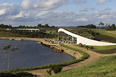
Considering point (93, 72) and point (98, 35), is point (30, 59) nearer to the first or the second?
point (93, 72)

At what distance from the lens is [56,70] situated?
2466 centimetres

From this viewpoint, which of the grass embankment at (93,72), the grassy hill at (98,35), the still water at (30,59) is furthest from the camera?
the grassy hill at (98,35)

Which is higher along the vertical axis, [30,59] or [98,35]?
[98,35]

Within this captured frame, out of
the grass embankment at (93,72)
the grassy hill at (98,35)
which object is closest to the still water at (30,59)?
the grass embankment at (93,72)

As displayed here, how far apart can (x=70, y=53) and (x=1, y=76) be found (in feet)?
132

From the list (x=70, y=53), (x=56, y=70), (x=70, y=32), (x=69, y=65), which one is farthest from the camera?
(x=70, y=32)

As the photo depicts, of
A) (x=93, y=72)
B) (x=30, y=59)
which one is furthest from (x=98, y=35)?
(x=93, y=72)

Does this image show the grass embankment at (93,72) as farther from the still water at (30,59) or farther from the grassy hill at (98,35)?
the grassy hill at (98,35)

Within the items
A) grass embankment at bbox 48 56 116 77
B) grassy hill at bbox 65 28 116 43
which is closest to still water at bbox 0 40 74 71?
grass embankment at bbox 48 56 116 77

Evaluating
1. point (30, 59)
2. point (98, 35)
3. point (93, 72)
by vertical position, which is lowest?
point (30, 59)

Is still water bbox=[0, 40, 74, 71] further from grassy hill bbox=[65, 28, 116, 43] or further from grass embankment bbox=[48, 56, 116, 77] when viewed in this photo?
grassy hill bbox=[65, 28, 116, 43]

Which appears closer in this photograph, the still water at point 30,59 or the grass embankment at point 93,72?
the grass embankment at point 93,72

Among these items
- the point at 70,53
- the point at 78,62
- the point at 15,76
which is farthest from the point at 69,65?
the point at 70,53

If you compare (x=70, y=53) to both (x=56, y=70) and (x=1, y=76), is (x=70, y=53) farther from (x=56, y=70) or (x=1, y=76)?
(x=1, y=76)
